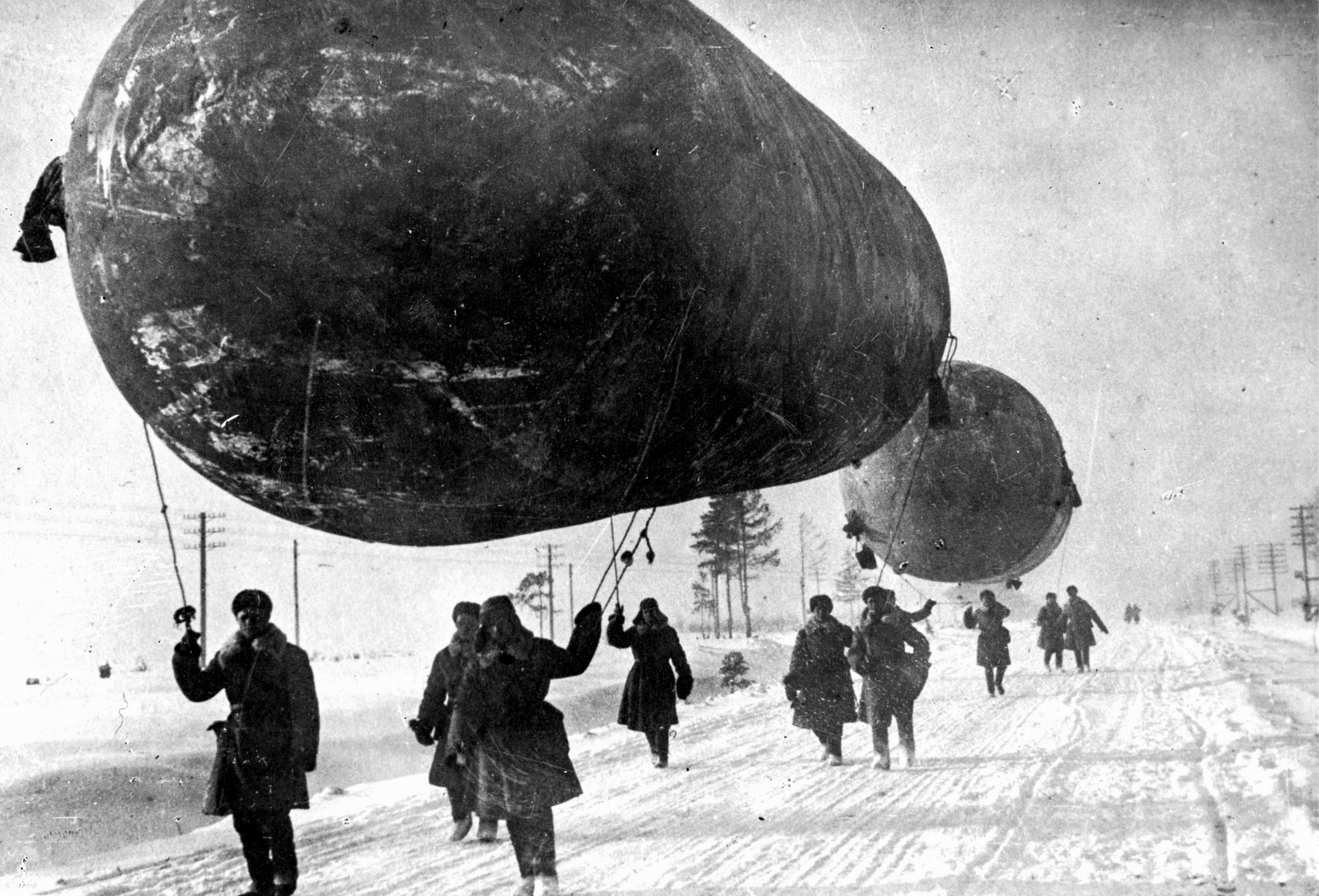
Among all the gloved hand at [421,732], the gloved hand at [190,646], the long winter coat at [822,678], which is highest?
the gloved hand at [190,646]

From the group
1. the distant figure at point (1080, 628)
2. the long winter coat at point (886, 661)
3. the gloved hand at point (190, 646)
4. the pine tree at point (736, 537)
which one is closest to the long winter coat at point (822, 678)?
the long winter coat at point (886, 661)

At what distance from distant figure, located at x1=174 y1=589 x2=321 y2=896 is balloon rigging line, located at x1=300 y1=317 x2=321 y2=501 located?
222cm

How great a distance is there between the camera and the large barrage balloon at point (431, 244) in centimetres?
226

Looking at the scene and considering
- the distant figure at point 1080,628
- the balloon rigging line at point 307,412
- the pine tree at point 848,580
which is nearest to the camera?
Result: the balloon rigging line at point 307,412

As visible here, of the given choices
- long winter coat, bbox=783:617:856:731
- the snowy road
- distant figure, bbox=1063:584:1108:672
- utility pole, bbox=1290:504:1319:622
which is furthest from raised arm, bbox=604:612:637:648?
utility pole, bbox=1290:504:1319:622

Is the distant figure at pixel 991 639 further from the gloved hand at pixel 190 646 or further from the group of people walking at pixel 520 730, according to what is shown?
the gloved hand at pixel 190 646

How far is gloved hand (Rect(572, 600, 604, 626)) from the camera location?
4.46 metres

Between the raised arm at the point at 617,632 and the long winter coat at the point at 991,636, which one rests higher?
the raised arm at the point at 617,632

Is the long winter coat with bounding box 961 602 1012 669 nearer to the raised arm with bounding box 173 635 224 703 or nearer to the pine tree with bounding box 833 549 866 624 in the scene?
the raised arm with bounding box 173 635 224 703

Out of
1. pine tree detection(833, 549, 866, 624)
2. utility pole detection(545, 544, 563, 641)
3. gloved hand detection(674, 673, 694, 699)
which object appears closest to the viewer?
gloved hand detection(674, 673, 694, 699)

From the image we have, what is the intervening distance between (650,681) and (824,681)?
1577 millimetres

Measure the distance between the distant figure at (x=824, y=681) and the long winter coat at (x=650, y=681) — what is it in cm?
108

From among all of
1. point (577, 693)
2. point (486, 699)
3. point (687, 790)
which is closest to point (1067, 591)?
point (577, 693)

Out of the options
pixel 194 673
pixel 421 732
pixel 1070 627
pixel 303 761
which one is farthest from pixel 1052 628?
pixel 194 673
